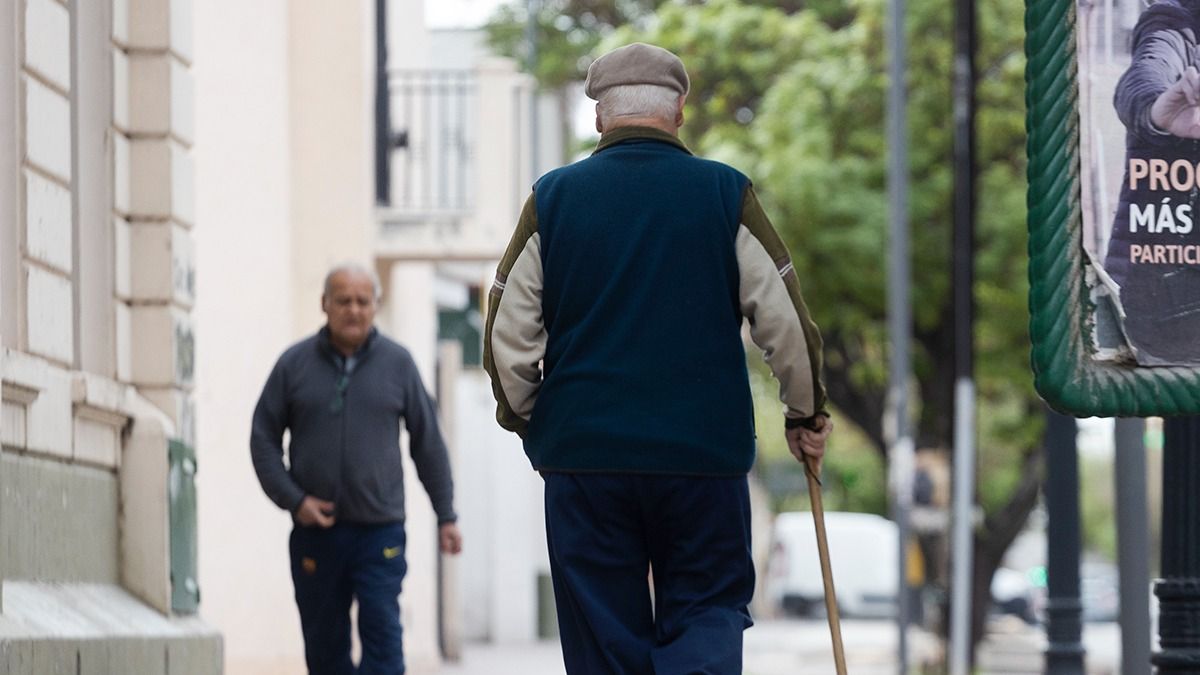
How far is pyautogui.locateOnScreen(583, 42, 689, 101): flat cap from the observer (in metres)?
6.25

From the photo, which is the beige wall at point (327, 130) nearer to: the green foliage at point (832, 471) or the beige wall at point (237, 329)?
the beige wall at point (237, 329)

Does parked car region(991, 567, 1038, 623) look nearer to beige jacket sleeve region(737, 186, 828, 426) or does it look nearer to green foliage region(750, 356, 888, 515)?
green foliage region(750, 356, 888, 515)

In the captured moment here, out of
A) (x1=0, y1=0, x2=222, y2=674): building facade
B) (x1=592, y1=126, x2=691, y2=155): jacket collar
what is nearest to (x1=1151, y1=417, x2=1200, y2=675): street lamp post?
(x1=592, y1=126, x2=691, y2=155): jacket collar

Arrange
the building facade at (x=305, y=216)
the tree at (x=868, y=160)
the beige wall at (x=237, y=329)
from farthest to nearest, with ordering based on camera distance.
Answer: the tree at (x=868, y=160) < the building facade at (x=305, y=216) < the beige wall at (x=237, y=329)

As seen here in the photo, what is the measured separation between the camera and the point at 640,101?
6262 mm

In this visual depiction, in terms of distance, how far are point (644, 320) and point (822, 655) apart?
22.5m

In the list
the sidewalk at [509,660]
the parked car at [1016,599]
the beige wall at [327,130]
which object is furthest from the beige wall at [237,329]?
the parked car at [1016,599]

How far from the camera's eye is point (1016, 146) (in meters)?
28.7

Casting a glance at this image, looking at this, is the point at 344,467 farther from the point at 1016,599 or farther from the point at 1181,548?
the point at 1016,599

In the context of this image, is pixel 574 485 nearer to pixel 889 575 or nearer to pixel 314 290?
pixel 314 290

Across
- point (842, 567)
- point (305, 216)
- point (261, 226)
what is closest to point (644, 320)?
point (261, 226)

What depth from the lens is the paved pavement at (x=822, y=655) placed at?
21513 millimetres

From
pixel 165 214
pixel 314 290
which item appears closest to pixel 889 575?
pixel 314 290

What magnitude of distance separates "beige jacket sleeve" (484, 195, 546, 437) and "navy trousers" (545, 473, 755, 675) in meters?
0.27
